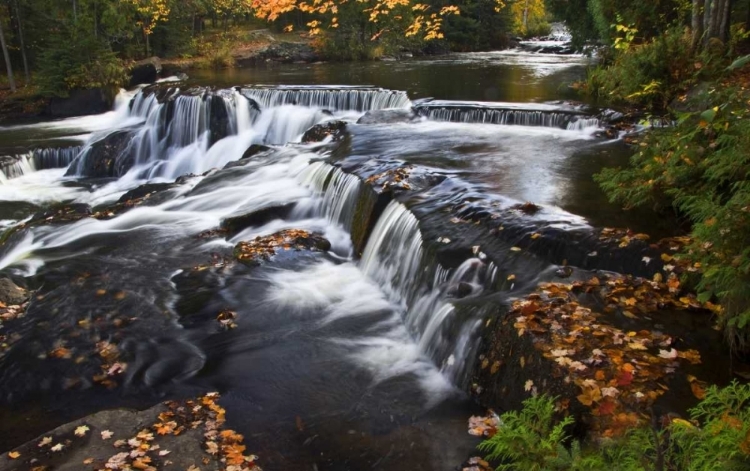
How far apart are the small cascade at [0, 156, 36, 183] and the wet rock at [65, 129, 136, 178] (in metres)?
1.08

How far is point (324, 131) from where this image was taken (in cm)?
1530

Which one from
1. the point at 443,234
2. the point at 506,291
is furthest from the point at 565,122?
the point at 506,291

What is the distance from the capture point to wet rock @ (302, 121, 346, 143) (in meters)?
15.0

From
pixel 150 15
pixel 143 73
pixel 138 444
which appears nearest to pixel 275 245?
pixel 138 444

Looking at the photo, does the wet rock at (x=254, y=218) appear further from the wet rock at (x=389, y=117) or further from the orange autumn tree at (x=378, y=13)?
the orange autumn tree at (x=378, y=13)

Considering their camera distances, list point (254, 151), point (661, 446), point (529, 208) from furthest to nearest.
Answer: point (254, 151) < point (529, 208) < point (661, 446)

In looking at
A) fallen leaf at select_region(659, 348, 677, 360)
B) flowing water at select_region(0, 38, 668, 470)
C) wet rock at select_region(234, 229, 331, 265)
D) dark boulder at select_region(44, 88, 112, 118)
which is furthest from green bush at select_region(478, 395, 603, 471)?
dark boulder at select_region(44, 88, 112, 118)

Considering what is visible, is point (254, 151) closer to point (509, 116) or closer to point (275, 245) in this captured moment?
point (275, 245)

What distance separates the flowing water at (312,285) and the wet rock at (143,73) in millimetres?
10172

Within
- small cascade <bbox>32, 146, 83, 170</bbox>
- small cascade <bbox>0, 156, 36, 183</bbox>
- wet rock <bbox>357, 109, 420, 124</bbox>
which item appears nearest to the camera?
wet rock <bbox>357, 109, 420, 124</bbox>

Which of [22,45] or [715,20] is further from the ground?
[715,20]

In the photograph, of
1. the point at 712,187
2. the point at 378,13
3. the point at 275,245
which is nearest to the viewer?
the point at 712,187

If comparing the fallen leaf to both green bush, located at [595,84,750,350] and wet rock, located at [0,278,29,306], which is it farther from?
wet rock, located at [0,278,29,306]

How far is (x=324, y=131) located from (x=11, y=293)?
902cm
